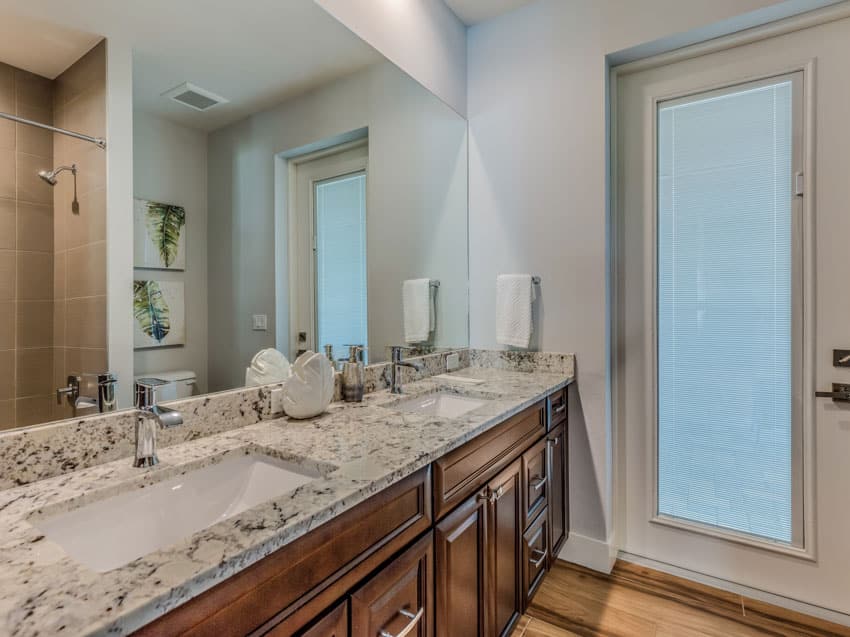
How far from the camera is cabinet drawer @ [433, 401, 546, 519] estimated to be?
3.56ft

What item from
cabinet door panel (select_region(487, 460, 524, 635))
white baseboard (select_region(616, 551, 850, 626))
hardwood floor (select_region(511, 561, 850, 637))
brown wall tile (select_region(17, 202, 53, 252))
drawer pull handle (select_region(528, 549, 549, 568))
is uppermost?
brown wall tile (select_region(17, 202, 53, 252))

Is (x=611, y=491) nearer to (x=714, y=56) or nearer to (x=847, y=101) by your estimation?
(x=847, y=101)

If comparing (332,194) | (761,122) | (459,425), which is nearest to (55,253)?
(332,194)

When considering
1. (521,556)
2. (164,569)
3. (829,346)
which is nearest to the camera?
(164,569)

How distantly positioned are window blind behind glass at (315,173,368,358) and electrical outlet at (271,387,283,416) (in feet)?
0.88

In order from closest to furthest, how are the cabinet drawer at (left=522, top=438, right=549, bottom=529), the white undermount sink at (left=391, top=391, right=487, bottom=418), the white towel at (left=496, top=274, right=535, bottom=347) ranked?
the cabinet drawer at (left=522, top=438, right=549, bottom=529) → the white undermount sink at (left=391, top=391, right=487, bottom=418) → the white towel at (left=496, top=274, right=535, bottom=347)

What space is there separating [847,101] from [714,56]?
0.49m

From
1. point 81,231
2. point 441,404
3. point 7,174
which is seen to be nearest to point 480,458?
point 441,404

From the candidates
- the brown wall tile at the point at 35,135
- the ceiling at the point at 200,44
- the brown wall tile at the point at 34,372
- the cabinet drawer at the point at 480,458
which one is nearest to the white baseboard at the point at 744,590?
the cabinet drawer at the point at 480,458

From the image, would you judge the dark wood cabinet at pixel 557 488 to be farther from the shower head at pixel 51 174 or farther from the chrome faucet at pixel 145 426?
the shower head at pixel 51 174

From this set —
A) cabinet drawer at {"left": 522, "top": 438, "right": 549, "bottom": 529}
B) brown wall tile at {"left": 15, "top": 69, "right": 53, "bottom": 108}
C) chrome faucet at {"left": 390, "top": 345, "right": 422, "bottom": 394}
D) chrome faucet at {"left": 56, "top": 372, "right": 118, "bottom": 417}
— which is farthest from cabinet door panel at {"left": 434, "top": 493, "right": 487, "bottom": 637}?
brown wall tile at {"left": 15, "top": 69, "right": 53, "bottom": 108}

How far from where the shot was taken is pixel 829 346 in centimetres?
161

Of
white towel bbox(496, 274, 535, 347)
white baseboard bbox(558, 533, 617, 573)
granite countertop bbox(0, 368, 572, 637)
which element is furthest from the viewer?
white towel bbox(496, 274, 535, 347)

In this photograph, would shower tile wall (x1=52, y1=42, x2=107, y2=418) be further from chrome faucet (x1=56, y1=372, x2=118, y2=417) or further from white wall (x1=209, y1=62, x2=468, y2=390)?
white wall (x1=209, y1=62, x2=468, y2=390)
